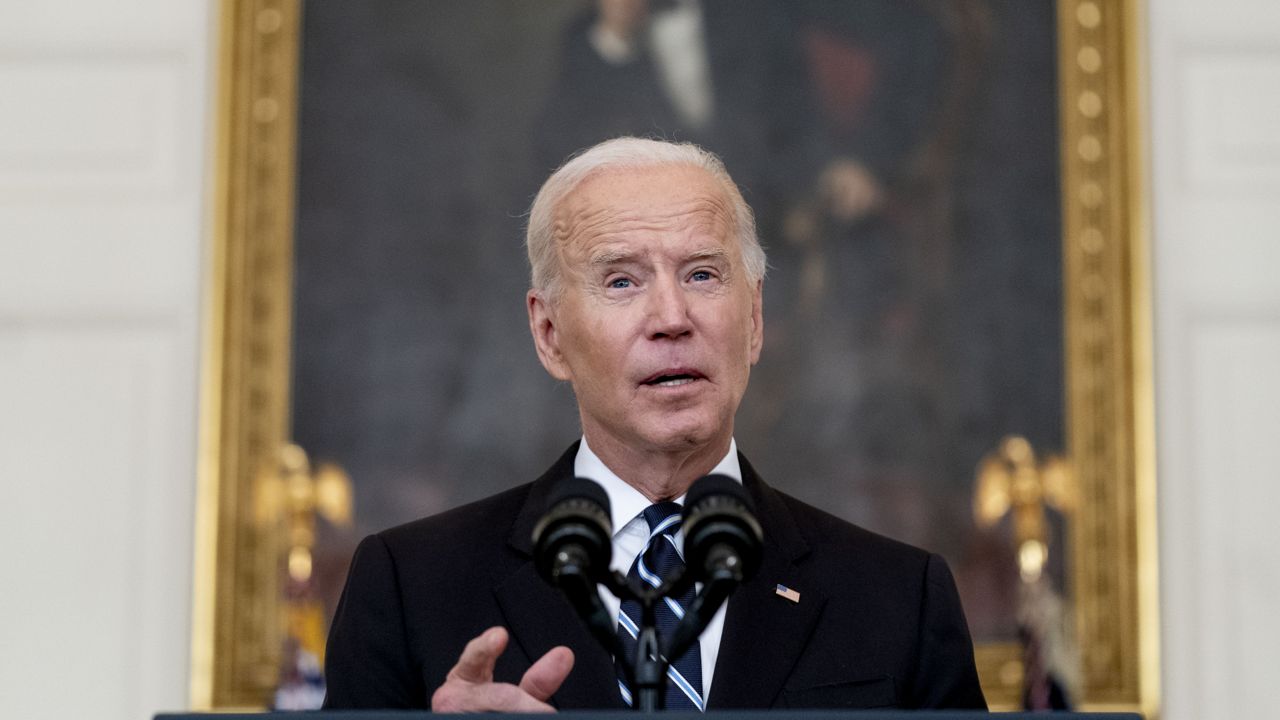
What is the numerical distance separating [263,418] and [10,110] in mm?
1472

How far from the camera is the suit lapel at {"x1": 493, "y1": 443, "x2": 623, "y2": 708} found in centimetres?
237

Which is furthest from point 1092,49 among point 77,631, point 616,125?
point 77,631

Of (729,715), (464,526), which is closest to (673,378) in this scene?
(464,526)

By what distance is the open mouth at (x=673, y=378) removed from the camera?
2.50m

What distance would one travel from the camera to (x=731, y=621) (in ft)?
8.03

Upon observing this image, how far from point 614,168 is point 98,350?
3.76 m

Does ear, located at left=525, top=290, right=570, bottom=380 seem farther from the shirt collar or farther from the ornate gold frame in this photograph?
the ornate gold frame

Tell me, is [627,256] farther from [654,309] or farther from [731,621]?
[731,621]

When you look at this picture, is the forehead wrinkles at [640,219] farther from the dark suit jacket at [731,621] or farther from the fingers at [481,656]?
the fingers at [481,656]

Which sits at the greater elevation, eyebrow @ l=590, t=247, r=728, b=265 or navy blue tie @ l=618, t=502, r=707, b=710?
eyebrow @ l=590, t=247, r=728, b=265

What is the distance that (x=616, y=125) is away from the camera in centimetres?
602

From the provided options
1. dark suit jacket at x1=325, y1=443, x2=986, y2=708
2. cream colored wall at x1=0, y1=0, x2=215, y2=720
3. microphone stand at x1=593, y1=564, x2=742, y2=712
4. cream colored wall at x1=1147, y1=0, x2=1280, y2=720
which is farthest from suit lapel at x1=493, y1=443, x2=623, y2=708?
cream colored wall at x1=1147, y1=0, x2=1280, y2=720

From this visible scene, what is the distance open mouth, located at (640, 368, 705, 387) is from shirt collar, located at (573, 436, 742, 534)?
0.42 feet

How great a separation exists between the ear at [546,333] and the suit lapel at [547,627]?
0.19 m
